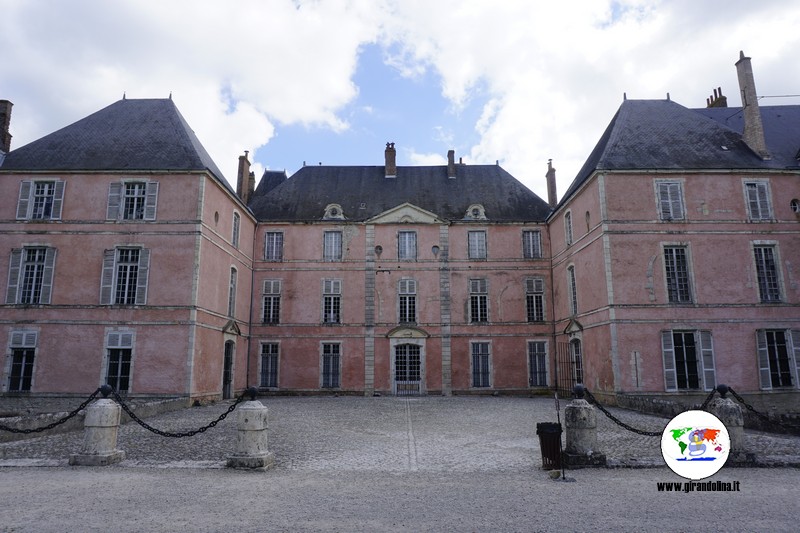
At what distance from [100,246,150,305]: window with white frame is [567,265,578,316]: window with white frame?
599 inches

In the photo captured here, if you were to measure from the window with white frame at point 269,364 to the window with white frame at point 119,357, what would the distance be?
631 centimetres

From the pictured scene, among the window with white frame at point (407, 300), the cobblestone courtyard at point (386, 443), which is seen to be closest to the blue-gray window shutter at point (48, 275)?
the cobblestone courtyard at point (386, 443)

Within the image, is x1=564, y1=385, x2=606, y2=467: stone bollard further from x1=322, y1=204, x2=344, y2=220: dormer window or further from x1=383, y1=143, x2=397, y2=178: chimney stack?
x1=383, y1=143, x2=397, y2=178: chimney stack

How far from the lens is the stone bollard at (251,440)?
7168 mm

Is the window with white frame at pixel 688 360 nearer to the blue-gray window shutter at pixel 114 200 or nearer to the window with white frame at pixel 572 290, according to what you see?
the window with white frame at pixel 572 290

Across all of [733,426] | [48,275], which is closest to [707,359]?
[733,426]

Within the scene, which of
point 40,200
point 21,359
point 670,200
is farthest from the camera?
point 40,200

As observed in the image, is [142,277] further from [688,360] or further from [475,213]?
[688,360]

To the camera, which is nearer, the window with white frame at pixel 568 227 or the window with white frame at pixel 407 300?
the window with white frame at pixel 568 227

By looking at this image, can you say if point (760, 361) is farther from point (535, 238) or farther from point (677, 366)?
point (535, 238)

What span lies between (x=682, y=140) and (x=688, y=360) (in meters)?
7.90

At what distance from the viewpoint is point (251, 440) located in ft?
23.8

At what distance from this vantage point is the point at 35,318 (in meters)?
16.5

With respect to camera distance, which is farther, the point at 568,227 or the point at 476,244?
the point at 476,244
